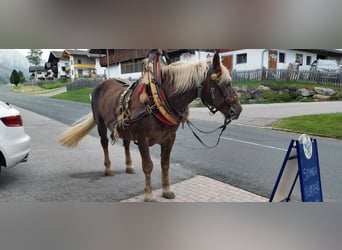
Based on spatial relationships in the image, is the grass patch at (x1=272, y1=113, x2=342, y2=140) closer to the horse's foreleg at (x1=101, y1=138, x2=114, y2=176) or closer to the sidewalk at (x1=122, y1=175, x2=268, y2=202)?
the sidewalk at (x1=122, y1=175, x2=268, y2=202)

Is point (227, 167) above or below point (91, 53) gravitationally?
below

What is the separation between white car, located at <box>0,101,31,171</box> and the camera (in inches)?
68.7

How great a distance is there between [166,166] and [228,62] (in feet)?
2.85

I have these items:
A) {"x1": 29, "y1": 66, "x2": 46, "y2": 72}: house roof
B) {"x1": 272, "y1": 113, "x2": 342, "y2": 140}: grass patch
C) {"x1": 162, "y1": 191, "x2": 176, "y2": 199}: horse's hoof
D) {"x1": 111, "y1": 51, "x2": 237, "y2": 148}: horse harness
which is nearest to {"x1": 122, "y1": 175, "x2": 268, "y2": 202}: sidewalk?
{"x1": 162, "y1": 191, "x2": 176, "y2": 199}: horse's hoof

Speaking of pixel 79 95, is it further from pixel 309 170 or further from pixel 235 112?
pixel 309 170

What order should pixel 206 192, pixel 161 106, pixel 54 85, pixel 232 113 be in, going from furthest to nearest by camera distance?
pixel 54 85 → pixel 206 192 → pixel 232 113 → pixel 161 106

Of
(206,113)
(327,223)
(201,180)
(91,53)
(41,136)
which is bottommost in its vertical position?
(327,223)

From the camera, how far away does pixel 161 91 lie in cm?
166

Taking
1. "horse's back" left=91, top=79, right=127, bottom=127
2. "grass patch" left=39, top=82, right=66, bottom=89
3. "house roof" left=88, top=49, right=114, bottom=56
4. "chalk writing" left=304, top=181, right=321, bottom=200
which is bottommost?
"chalk writing" left=304, top=181, right=321, bottom=200

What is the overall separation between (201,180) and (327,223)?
1.04 meters

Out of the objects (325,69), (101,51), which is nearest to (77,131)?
(101,51)

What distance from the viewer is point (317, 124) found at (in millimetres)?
1843
